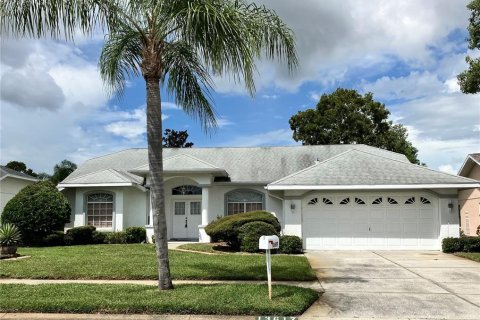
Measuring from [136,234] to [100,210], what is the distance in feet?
9.34

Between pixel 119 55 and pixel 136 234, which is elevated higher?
pixel 119 55

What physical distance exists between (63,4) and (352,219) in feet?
47.6

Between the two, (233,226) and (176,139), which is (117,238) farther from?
(176,139)

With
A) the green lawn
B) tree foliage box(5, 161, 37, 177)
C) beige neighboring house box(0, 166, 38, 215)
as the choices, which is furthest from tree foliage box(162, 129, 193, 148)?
the green lawn

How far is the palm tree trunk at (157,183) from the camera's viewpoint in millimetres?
9133

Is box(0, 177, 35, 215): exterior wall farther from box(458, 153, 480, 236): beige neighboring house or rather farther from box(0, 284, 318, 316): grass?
box(458, 153, 480, 236): beige neighboring house

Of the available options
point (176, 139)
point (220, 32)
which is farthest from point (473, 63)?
point (176, 139)

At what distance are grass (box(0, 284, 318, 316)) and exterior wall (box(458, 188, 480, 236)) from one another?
2084cm

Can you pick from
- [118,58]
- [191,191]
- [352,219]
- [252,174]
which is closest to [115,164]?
[191,191]

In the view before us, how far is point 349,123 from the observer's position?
41281 millimetres

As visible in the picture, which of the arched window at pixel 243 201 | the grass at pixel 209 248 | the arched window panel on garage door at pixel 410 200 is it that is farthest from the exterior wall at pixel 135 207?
the arched window panel on garage door at pixel 410 200

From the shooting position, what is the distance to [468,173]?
2925cm

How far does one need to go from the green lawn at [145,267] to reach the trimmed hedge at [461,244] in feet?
22.0

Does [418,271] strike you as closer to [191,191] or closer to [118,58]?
[118,58]
